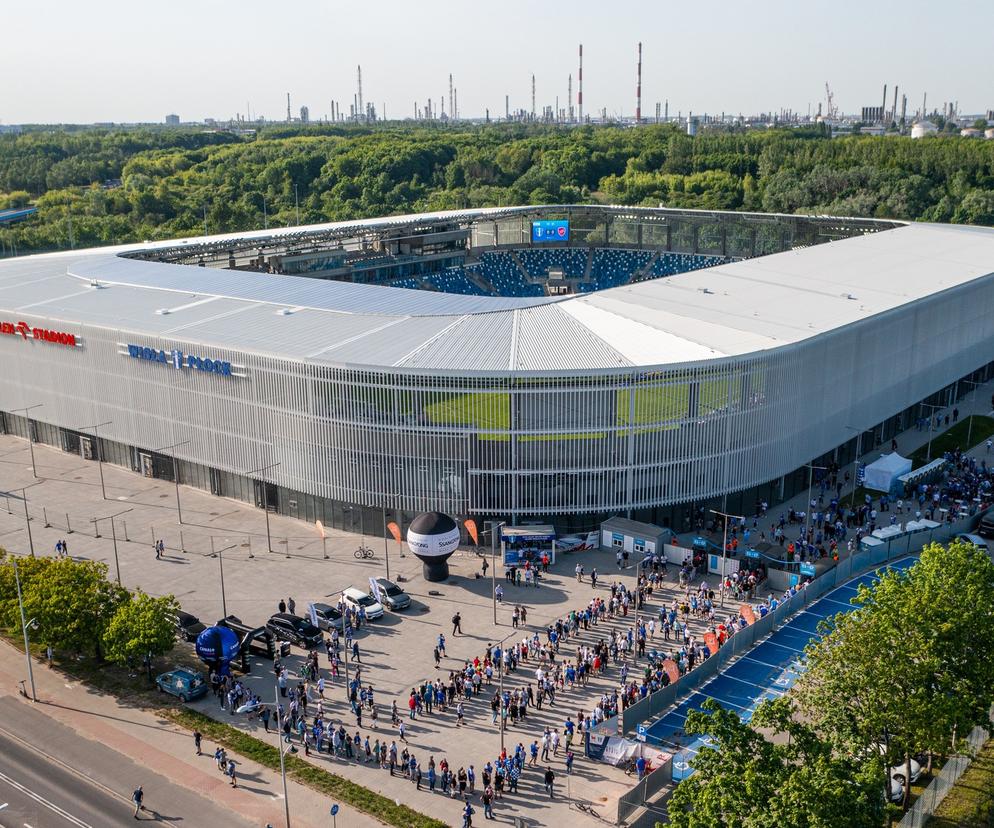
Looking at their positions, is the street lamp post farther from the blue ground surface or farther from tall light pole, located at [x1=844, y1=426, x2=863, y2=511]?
tall light pole, located at [x1=844, y1=426, x2=863, y2=511]

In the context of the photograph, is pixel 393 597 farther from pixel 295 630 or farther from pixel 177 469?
pixel 177 469

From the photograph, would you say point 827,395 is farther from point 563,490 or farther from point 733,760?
point 733,760

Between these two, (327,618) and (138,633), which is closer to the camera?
(138,633)

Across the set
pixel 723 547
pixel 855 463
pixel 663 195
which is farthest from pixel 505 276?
pixel 723 547

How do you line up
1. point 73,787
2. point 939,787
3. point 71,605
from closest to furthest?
point 939,787, point 73,787, point 71,605

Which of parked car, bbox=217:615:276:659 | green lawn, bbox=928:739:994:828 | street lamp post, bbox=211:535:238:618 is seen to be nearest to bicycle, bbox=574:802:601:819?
green lawn, bbox=928:739:994:828

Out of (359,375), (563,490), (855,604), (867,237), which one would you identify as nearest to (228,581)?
(359,375)

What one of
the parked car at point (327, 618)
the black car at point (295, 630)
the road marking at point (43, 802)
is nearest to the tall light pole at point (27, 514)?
the black car at point (295, 630)

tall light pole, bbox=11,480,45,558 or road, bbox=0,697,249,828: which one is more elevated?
tall light pole, bbox=11,480,45,558
